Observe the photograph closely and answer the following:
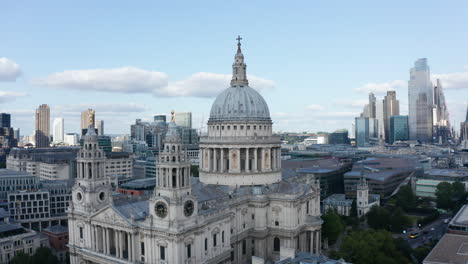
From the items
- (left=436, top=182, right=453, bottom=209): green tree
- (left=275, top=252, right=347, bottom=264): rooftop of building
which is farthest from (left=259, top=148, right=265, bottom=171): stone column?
(left=436, top=182, right=453, bottom=209): green tree

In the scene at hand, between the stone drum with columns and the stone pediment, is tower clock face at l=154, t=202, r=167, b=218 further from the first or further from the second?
the stone drum with columns

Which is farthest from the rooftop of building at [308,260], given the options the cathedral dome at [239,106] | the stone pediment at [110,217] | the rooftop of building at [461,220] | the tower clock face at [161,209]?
the rooftop of building at [461,220]

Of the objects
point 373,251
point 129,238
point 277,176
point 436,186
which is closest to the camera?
point 129,238

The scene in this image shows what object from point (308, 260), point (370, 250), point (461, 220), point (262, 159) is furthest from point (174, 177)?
point (461, 220)

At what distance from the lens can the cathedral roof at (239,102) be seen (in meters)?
96.0

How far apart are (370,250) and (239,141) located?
3683 cm

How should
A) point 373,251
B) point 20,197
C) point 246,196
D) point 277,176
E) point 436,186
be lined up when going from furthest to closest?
point 436,186 → point 20,197 → point 277,176 → point 246,196 → point 373,251

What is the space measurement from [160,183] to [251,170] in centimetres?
3181

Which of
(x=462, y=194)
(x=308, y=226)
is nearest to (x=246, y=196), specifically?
(x=308, y=226)

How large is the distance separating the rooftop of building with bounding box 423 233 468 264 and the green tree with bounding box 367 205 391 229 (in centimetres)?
2814

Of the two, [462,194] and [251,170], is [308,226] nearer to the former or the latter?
[251,170]

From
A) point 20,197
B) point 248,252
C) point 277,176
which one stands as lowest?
point 248,252

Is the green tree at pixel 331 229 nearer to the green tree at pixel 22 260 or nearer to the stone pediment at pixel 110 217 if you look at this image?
the stone pediment at pixel 110 217

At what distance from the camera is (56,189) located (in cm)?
13175
